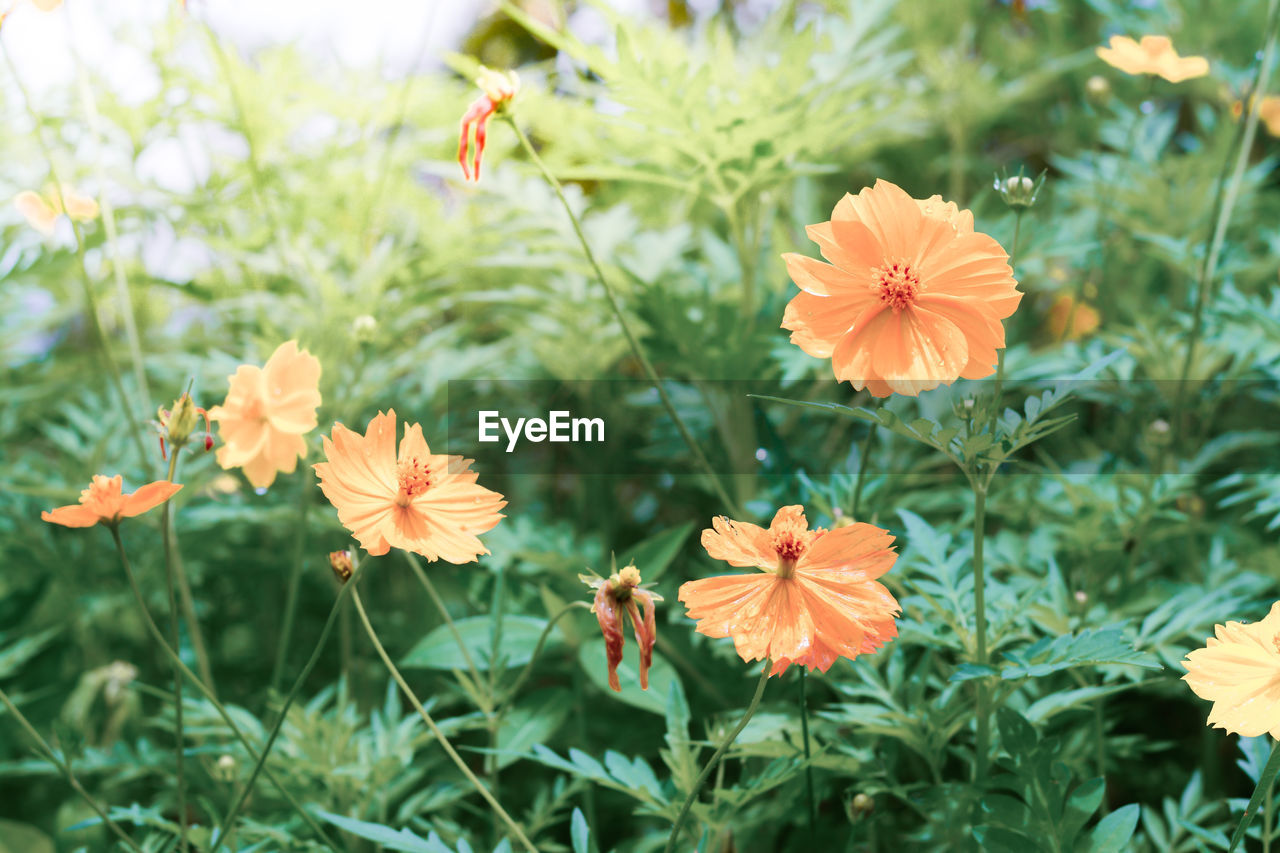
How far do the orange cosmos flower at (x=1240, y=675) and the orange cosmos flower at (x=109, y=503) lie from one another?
20.9 inches

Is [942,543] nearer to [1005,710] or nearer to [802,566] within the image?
[1005,710]

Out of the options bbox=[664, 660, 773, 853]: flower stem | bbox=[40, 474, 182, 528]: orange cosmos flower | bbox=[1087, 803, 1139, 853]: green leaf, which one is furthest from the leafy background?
bbox=[40, 474, 182, 528]: orange cosmos flower

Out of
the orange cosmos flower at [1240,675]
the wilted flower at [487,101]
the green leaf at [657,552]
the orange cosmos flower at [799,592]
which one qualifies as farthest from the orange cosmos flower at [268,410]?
the orange cosmos flower at [1240,675]

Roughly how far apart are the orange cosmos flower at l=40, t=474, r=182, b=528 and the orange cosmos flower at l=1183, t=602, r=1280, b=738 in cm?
53

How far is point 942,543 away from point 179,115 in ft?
3.48

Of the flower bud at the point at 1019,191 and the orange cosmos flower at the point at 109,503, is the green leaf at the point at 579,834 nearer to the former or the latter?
the orange cosmos flower at the point at 109,503

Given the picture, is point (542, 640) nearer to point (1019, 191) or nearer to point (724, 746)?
point (724, 746)

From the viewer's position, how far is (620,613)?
423mm

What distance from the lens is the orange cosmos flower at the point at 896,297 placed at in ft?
1.40

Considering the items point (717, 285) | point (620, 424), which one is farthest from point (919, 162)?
point (620, 424)

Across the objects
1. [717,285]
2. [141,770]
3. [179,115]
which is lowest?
[141,770]

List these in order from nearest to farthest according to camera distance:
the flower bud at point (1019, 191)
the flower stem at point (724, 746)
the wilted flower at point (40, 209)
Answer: the flower stem at point (724, 746) < the flower bud at point (1019, 191) < the wilted flower at point (40, 209)

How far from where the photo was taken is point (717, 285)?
1.09m

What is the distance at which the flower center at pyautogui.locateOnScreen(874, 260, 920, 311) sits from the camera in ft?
1.43
